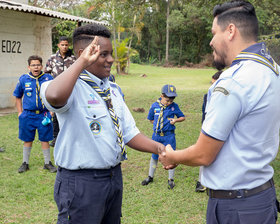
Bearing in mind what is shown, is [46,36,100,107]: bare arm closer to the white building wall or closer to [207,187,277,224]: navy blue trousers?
[207,187,277,224]: navy blue trousers

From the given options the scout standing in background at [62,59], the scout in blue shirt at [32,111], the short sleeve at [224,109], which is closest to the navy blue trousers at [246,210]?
the short sleeve at [224,109]

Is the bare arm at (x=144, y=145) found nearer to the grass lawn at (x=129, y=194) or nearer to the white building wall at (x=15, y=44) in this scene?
the grass lawn at (x=129, y=194)

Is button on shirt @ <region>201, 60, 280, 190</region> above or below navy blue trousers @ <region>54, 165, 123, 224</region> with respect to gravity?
above

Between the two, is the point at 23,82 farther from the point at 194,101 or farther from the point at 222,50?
the point at 194,101

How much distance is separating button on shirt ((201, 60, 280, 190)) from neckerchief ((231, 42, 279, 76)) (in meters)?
0.03

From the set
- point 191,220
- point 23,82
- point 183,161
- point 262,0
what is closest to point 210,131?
point 183,161

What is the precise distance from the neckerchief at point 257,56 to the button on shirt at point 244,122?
35mm

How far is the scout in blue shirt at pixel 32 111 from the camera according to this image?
544 centimetres

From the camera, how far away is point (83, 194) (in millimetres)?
2164

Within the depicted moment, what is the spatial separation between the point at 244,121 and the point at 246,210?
1.81 feet

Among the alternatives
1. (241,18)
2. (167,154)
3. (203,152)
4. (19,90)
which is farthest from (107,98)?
(19,90)

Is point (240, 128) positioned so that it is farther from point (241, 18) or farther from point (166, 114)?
point (166, 114)

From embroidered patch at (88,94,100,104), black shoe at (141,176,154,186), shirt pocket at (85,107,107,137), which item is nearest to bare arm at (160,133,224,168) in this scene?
shirt pocket at (85,107,107,137)

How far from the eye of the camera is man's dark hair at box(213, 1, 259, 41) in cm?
198
